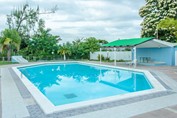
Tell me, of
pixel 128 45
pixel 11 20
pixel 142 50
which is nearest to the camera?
pixel 128 45

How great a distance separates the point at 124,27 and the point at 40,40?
43.1 feet

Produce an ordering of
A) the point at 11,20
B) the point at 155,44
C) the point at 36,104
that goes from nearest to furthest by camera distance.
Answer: the point at 36,104 → the point at 155,44 → the point at 11,20

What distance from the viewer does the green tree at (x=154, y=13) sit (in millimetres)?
26016

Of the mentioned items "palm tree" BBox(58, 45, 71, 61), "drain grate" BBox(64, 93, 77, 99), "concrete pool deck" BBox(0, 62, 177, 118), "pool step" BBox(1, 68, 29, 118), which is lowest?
"drain grate" BBox(64, 93, 77, 99)

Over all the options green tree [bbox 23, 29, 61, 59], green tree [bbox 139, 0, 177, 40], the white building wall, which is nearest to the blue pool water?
the white building wall

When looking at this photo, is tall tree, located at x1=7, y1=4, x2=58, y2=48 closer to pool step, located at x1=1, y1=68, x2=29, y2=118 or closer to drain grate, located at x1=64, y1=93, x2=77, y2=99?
drain grate, located at x1=64, y1=93, x2=77, y2=99

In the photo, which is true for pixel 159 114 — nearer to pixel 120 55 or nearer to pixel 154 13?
pixel 120 55

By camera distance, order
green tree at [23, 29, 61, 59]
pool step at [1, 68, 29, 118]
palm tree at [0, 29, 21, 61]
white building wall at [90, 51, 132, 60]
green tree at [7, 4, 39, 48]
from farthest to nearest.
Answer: green tree at [7, 4, 39, 48] → green tree at [23, 29, 61, 59] → white building wall at [90, 51, 132, 60] → palm tree at [0, 29, 21, 61] → pool step at [1, 68, 29, 118]

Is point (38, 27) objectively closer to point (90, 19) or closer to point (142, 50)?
point (90, 19)

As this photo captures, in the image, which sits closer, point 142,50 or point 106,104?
point 106,104

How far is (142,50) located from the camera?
22.8 metres

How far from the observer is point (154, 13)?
2798cm

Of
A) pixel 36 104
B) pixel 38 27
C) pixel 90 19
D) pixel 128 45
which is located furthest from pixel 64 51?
pixel 36 104

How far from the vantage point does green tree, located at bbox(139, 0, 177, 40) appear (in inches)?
1024
